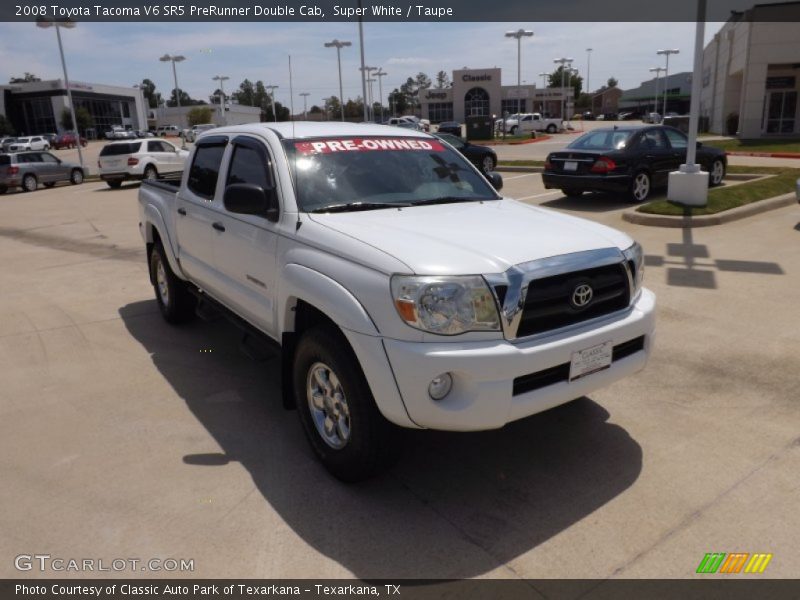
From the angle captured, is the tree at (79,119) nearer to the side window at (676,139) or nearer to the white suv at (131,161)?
the white suv at (131,161)

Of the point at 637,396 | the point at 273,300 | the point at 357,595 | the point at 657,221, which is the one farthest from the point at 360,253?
the point at 657,221

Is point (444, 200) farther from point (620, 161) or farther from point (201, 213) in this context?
point (620, 161)

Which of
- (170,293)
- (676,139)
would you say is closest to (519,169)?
(676,139)

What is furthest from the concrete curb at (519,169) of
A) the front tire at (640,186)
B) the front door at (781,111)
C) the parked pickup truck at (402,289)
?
the front door at (781,111)

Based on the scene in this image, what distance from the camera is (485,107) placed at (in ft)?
299

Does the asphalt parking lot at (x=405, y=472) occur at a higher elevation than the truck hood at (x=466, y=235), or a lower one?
lower

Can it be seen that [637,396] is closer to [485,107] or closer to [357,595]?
[357,595]

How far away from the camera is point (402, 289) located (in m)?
2.95

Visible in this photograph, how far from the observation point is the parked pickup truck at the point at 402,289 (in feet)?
9.66

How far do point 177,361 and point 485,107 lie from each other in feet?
299

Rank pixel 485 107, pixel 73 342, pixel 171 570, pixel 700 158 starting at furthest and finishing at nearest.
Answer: pixel 485 107
pixel 700 158
pixel 73 342
pixel 171 570

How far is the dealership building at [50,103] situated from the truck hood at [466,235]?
86.9 m

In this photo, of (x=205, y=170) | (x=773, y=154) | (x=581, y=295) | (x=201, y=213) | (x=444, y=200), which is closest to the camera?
(x=581, y=295)

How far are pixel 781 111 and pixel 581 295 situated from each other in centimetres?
3915
